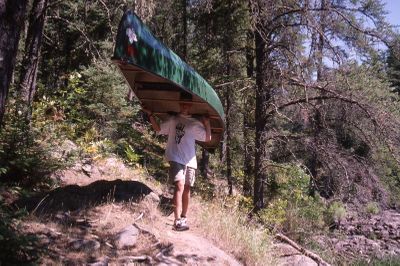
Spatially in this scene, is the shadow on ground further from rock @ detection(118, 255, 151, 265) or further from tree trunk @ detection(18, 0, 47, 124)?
tree trunk @ detection(18, 0, 47, 124)

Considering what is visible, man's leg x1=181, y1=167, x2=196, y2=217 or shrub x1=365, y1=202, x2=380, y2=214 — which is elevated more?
man's leg x1=181, y1=167, x2=196, y2=217

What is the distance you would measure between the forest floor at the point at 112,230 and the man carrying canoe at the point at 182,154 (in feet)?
1.06

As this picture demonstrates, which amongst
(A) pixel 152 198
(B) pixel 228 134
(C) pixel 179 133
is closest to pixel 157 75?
(C) pixel 179 133

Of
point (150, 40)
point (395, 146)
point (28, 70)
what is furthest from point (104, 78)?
point (395, 146)

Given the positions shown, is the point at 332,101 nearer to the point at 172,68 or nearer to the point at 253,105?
the point at 253,105

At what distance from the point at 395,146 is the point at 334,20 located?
299 cm

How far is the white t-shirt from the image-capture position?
570 centimetres

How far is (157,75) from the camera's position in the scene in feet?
18.8

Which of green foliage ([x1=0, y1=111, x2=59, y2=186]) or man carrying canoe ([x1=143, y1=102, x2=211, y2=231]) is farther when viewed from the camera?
green foliage ([x1=0, y1=111, x2=59, y2=186])

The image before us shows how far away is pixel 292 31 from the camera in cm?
998

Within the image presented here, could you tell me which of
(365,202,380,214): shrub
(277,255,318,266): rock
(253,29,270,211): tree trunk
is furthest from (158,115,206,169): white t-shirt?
(365,202,380,214): shrub

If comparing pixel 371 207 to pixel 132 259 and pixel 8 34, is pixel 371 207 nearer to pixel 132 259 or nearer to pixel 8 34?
pixel 132 259

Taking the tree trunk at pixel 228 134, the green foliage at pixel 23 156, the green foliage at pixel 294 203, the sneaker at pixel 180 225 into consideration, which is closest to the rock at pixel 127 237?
the sneaker at pixel 180 225

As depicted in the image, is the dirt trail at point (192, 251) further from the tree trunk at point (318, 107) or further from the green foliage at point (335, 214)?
the green foliage at point (335, 214)
